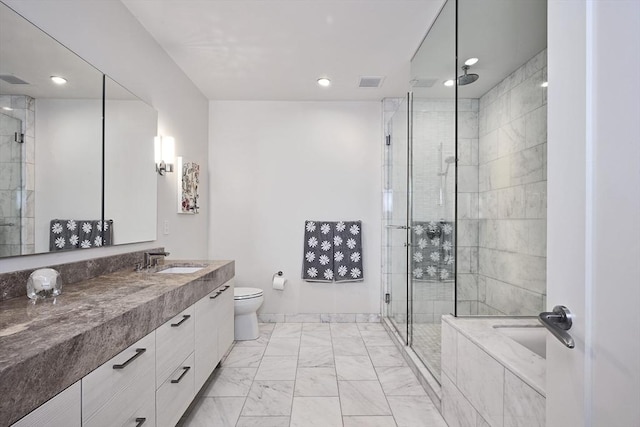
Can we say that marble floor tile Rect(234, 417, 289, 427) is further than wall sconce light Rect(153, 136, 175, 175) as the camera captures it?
No

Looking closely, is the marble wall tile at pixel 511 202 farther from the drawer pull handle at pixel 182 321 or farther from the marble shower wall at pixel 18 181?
the marble shower wall at pixel 18 181

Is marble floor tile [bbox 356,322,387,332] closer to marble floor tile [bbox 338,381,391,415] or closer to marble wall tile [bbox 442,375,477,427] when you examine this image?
marble floor tile [bbox 338,381,391,415]

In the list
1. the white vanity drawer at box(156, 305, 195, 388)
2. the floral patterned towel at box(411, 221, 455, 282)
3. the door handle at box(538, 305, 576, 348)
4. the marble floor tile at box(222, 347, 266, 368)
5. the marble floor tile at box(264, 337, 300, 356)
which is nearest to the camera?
the door handle at box(538, 305, 576, 348)

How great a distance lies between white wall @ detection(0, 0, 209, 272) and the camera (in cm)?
151

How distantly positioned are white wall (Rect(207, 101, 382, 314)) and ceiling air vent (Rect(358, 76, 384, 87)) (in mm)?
456

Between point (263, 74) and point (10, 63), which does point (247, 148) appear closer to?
point (263, 74)

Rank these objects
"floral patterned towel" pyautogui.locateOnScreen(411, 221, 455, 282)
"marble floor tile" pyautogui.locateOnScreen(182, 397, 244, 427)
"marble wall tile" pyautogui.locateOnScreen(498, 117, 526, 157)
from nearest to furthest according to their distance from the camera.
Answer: "marble floor tile" pyautogui.locateOnScreen(182, 397, 244, 427) → "floral patterned towel" pyautogui.locateOnScreen(411, 221, 455, 282) → "marble wall tile" pyautogui.locateOnScreen(498, 117, 526, 157)

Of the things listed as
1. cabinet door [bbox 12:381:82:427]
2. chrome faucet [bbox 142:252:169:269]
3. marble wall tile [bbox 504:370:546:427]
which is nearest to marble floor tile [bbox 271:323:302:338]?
chrome faucet [bbox 142:252:169:269]

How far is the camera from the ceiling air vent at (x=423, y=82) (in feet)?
7.29

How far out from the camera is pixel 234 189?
3.60m

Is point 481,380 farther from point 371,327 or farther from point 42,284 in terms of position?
point 371,327

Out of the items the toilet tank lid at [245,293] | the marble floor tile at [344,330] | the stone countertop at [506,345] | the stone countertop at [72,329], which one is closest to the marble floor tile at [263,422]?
the stone countertop at [72,329]

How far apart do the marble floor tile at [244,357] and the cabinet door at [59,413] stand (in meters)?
1.70

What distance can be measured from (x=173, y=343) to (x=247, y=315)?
1554 millimetres
